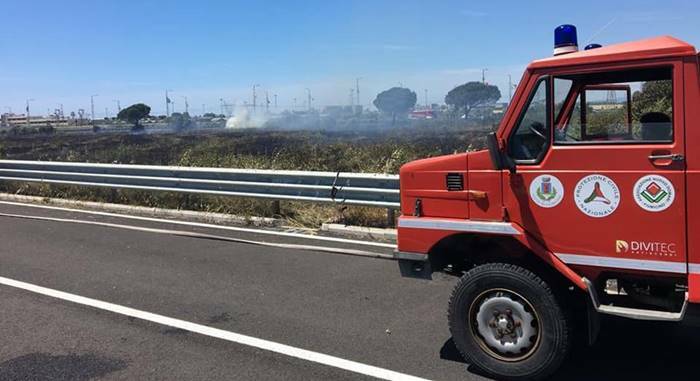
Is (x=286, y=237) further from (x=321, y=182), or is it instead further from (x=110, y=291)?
(x=110, y=291)

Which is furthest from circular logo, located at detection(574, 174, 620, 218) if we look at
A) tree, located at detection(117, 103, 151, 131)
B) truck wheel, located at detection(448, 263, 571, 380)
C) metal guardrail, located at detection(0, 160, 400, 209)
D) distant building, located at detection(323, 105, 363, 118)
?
tree, located at detection(117, 103, 151, 131)

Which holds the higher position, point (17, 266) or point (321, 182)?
point (321, 182)

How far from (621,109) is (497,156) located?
1066 millimetres

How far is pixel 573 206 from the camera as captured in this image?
377cm

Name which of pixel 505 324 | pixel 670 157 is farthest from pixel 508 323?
pixel 670 157

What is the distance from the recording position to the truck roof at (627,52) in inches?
135

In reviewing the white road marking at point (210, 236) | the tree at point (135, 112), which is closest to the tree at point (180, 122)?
the tree at point (135, 112)

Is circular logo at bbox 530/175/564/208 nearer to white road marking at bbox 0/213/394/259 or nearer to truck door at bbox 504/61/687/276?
truck door at bbox 504/61/687/276

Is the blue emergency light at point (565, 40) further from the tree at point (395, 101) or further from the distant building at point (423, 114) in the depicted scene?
the tree at point (395, 101)

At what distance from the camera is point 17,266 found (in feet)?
23.9

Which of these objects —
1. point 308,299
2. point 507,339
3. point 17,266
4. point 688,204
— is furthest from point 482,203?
point 17,266

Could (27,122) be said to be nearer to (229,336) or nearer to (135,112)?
(135,112)

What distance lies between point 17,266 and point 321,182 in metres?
4.31

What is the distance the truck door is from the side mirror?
50 millimetres
